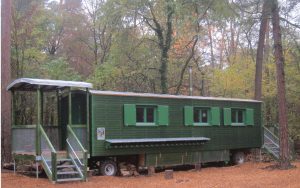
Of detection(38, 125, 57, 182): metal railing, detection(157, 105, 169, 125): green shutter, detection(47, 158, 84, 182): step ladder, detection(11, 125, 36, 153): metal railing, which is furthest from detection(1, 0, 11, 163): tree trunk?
detection(157, 105, 169, 125): green shutter

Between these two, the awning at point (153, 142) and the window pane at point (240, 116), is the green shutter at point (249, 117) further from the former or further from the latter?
the awning at point (153, 142)

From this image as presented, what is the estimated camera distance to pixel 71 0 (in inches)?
1339

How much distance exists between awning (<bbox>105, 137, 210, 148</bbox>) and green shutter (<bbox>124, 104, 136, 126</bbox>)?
61 centimetres

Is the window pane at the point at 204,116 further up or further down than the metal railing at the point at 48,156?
further up

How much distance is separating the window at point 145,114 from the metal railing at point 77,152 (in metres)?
2.71

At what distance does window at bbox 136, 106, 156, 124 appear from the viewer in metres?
15.3

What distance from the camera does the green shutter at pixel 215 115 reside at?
1767cm

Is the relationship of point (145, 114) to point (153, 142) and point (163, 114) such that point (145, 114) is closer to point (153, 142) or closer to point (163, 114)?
point (163, 114)

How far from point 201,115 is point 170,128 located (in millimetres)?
1903

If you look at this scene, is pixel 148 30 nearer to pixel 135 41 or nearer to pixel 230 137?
pixel 135 41

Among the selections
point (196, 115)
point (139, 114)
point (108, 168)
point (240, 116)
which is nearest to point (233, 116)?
point (240, 116)

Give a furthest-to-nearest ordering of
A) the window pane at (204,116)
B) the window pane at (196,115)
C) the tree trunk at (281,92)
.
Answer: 1. the window pane at (204,116)
2. the window pane at (196,115)
3. the tree trunk at (281,92)

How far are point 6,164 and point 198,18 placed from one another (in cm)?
854

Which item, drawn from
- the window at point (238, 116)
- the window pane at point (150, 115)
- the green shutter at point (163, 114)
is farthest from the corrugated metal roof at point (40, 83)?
the window at point (238, 116)
